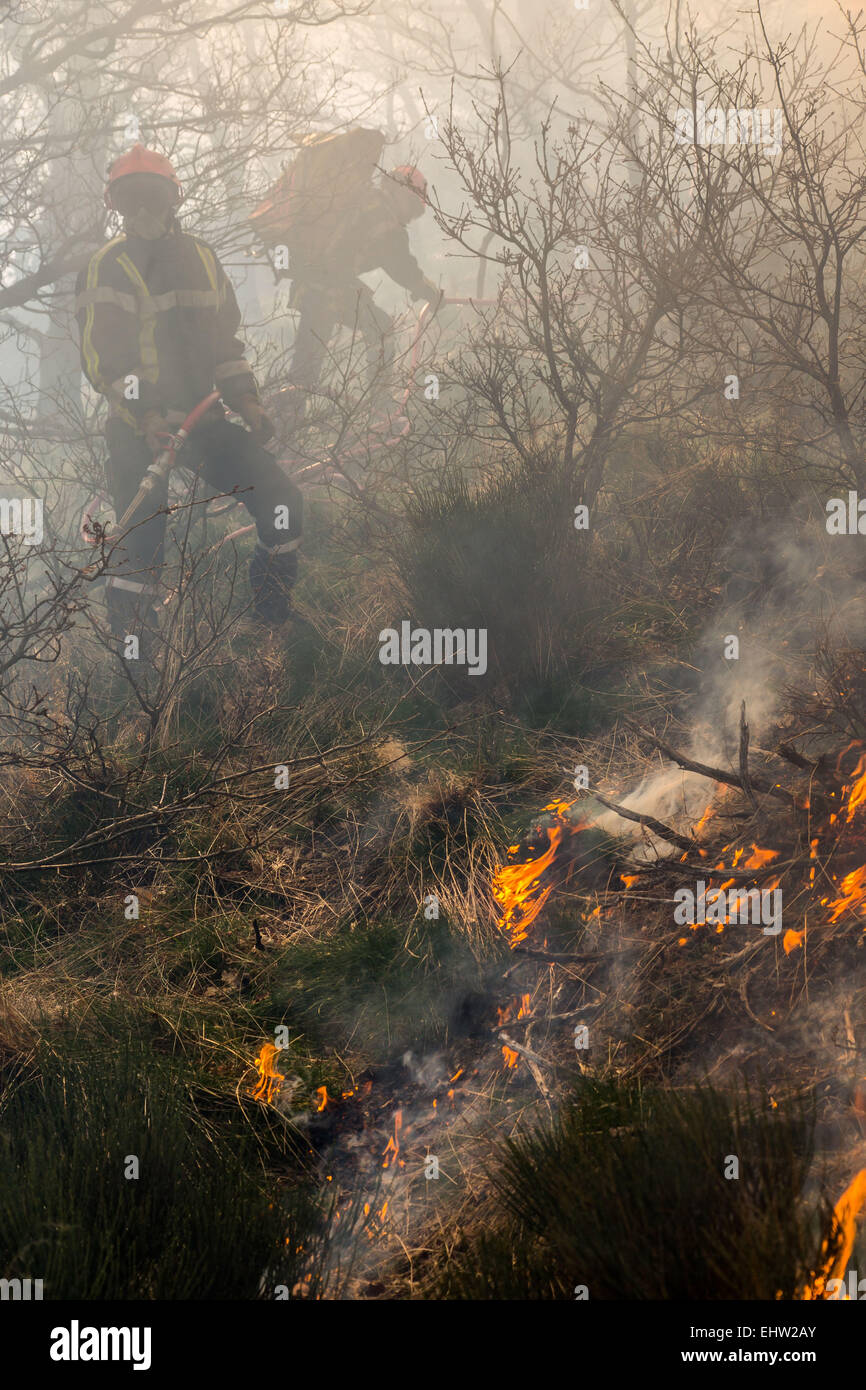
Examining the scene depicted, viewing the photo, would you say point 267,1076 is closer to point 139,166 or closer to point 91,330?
point 91,330

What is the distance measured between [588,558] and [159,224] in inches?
142

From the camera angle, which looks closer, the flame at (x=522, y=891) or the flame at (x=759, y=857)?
the flame at (x=759, y=857)

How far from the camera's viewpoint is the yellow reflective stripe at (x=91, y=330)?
6.23 metres

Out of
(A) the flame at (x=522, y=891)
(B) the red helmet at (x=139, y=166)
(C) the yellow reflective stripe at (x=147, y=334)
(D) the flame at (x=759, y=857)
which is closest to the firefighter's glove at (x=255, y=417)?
(C) the yellow reflective stripe at (x=147, y=334)

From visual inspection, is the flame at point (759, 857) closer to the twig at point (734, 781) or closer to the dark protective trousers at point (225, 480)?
the twig at point (734, 781)

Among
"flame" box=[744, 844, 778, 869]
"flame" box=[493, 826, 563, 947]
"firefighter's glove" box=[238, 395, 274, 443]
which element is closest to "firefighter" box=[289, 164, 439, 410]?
"firefighter's glove" box=[238, 395, 274, 443]

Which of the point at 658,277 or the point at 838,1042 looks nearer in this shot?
the point at 838,1042

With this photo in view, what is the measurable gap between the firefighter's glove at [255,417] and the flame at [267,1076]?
432 cm

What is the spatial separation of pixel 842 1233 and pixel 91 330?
20.6ft

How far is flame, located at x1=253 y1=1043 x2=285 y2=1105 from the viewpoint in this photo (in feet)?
10.5

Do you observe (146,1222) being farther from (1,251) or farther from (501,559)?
(1,251)

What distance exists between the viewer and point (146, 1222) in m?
2.31

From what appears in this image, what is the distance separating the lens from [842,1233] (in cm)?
203
